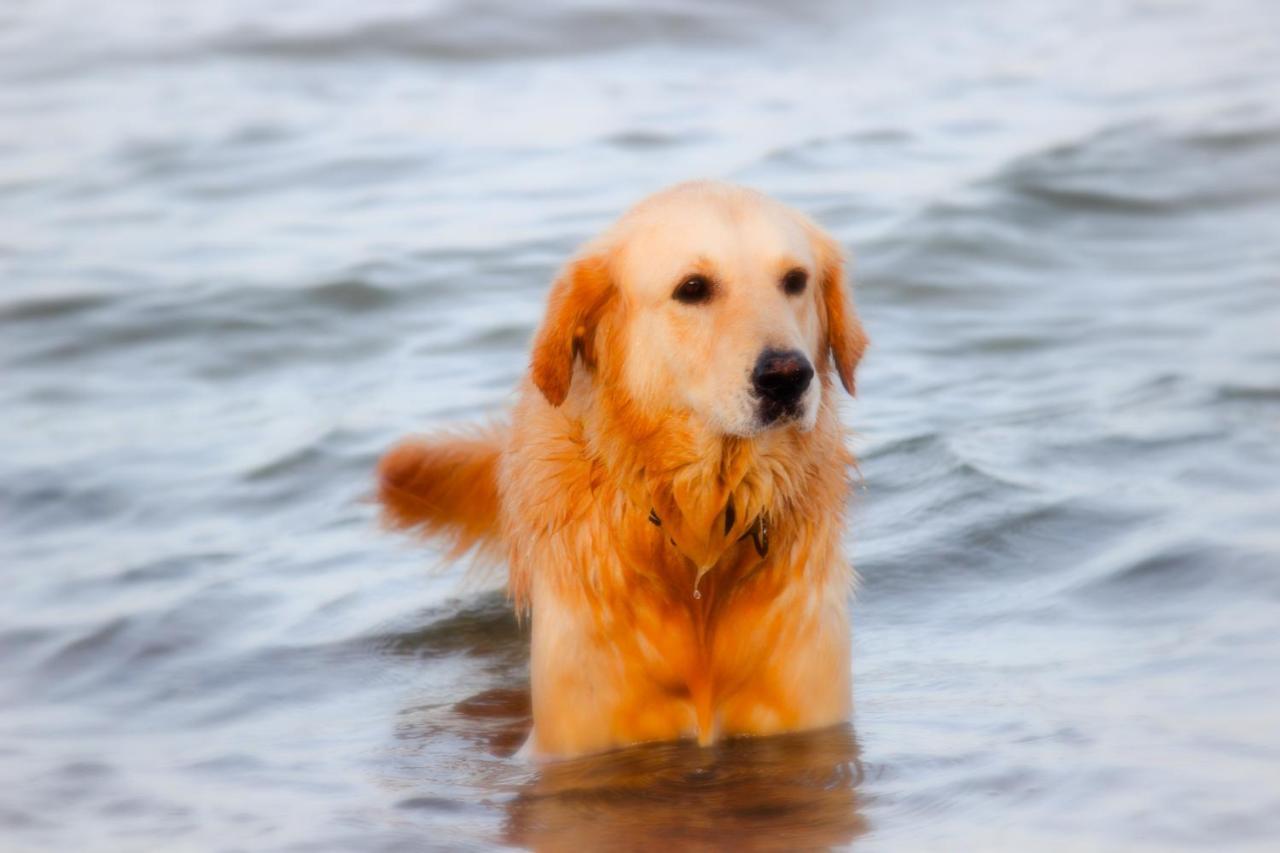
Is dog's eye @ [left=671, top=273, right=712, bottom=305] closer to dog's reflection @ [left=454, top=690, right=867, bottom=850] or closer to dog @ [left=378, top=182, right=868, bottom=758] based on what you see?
dog @ [left=378, top=182, right=868, bottom=758]

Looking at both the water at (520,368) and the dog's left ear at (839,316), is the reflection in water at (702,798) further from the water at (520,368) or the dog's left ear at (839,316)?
the dog's left ear at (839,316)

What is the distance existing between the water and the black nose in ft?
3.25

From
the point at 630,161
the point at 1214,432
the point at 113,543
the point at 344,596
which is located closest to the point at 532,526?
the point at 344,596

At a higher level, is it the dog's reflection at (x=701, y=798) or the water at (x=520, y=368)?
the water at (x=520, y=368)

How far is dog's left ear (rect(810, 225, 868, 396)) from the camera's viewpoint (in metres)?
4.80

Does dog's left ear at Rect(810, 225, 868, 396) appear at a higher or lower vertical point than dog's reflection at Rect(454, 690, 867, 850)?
higher

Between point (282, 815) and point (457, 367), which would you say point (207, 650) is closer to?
point (282, 815)

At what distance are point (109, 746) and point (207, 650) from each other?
83cm

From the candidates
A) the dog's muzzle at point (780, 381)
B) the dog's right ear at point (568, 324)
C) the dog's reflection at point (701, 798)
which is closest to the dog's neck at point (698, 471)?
the dog's right ear at point (568, 324)

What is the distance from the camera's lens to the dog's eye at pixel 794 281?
454 cm

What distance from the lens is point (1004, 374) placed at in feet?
27.0

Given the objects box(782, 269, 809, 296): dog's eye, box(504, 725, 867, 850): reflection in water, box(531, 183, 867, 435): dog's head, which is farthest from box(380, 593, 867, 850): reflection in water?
box(782, 269, 809, 296): dog's eye

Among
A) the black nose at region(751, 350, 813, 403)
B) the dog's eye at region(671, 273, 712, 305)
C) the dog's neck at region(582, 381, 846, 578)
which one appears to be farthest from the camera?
the dog's neck at region(582, 381, 846, 578)

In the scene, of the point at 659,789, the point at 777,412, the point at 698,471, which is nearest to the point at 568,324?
the point at 698,471
